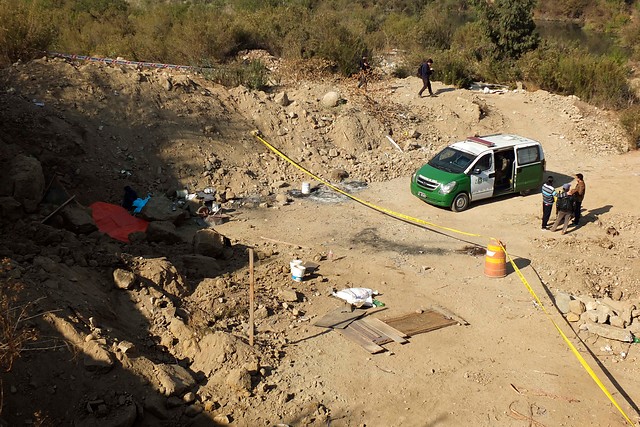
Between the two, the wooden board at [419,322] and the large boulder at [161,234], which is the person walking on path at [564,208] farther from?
the large boulder at [161,234]

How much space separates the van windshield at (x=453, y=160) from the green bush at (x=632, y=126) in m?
8.53

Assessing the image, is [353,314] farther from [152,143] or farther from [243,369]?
[152,143]

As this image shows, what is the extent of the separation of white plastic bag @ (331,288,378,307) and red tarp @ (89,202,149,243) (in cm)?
497

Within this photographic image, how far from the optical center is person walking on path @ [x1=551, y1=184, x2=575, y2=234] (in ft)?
47.1

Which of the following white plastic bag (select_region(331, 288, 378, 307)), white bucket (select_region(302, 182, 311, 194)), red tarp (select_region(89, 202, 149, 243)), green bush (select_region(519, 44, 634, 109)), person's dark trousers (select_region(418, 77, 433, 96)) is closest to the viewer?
white plastic bag (select_region(331, 288, 378, 307))

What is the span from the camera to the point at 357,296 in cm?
1135

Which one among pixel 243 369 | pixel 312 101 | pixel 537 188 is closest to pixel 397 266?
pixel 243 369

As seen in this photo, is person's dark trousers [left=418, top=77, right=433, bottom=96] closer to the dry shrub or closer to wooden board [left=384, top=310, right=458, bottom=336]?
wooden board [left=384, top=310, right=458, bottom=336]

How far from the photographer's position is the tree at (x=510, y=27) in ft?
95.2

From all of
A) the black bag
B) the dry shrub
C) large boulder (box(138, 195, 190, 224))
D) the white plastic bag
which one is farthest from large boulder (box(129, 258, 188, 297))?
the black bag

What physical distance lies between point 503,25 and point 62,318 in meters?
26.3

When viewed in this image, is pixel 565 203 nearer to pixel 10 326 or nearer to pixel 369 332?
pixel 369 332

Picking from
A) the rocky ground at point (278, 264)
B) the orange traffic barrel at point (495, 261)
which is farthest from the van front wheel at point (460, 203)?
the orange traffic barrel at point (495, 261)

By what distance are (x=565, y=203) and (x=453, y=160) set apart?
3180mm
